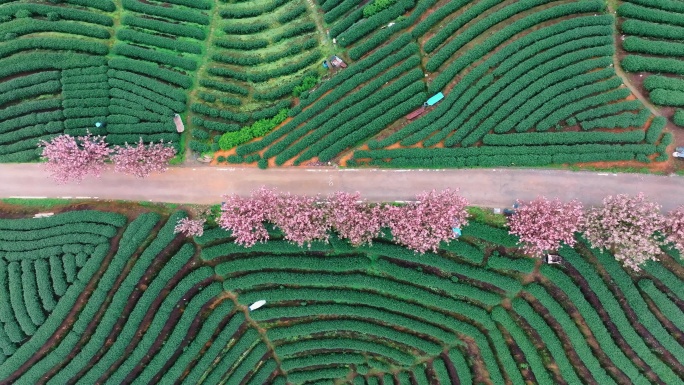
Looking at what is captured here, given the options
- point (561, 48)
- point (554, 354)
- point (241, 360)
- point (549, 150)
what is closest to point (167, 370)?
point (241, 360)

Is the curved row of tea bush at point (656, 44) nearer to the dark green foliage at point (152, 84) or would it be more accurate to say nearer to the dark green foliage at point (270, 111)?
the dark green foliage at point (270, 111)

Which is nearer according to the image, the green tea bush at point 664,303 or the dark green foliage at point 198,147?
the green tea bush at point 664,303

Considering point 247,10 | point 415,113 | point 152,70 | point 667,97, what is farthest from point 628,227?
point 152,70

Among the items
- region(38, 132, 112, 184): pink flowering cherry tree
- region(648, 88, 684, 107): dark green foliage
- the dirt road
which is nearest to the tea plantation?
region(648, 88, 684, 107): dark green foliage

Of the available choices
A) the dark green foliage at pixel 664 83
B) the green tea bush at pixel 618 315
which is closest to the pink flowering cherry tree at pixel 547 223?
the green tea bush at pixel 618 315

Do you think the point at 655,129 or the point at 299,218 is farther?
the point at 655,129

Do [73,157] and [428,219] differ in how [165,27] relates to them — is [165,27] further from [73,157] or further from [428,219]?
[428,219]
